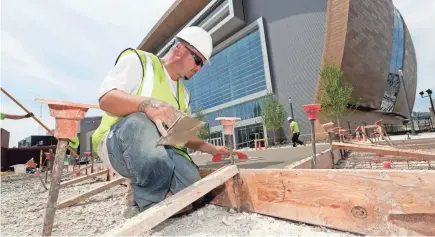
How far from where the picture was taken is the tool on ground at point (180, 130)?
1.50 m

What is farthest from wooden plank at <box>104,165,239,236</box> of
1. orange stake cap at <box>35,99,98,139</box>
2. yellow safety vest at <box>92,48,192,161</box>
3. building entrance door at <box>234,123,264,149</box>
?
building entrance door at <box>234,123,264,149</box>

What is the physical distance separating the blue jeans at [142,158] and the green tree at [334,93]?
2085cm

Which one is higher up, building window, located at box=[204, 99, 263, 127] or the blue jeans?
building window, located at box=[204, 99, 263, 127]

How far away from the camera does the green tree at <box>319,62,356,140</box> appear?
19.6 m

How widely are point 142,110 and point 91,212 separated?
140cm

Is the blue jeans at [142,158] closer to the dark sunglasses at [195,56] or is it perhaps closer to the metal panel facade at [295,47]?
the dark sunglasses at [195,56]

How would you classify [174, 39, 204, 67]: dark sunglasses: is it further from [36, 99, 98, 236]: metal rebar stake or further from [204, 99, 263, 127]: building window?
[204, 99, 263, 127]: building window

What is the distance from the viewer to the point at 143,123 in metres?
1.56

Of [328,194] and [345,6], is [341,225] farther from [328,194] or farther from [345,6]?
[345,6]

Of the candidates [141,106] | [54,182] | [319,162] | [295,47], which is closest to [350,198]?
[141,106]

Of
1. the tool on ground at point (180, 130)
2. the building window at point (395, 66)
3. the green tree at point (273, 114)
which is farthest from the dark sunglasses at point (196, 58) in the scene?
the building window at point (395, 66)

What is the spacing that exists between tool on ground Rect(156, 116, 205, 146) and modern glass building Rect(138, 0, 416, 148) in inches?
917

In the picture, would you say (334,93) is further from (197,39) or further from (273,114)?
(197,39)

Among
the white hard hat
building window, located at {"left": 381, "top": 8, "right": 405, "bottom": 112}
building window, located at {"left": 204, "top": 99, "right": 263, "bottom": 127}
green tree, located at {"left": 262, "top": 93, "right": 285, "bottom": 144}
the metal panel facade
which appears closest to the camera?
the white hard hat
